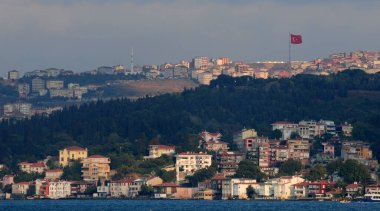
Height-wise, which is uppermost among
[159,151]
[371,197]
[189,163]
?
[159,151]

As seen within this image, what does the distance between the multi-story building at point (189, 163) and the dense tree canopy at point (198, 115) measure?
6.82 m

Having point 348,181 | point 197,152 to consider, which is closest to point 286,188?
point 348,181

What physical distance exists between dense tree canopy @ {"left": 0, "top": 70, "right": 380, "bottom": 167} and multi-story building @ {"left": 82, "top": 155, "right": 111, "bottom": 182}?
586 cm

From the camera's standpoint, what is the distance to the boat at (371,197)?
115750 millimetres

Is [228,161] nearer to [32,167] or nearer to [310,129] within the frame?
[310,129]

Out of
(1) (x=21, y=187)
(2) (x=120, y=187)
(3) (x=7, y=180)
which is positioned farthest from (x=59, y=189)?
(3) (x=7, y=180)

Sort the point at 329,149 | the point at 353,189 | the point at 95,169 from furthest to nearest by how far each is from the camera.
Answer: the point at 329,149 → the point at 95,169 → the point at 353,189

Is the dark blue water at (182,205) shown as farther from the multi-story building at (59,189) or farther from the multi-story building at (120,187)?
the multi-story building at (59,189)

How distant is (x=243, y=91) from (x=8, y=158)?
33.7 metres

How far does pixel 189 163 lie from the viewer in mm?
137625

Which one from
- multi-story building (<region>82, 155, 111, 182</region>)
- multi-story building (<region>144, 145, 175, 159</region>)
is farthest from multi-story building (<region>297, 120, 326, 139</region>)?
multi-story building (<region>82, 155, 111, 182</region>)

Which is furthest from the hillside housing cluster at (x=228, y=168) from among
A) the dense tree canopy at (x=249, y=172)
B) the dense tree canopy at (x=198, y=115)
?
the dense tree canopy at (x=198, y=115)

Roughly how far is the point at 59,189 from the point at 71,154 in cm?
1128

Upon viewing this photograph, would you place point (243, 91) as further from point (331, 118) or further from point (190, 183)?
point (190, 183)
